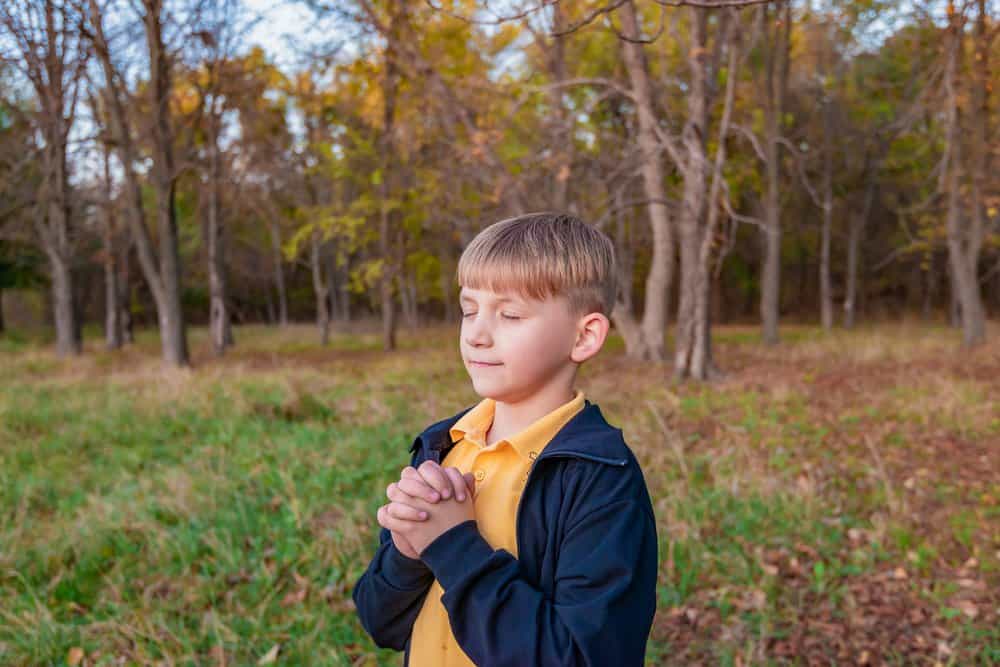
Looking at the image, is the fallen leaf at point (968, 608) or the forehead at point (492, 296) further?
the fallen leaf at point (968, 608)

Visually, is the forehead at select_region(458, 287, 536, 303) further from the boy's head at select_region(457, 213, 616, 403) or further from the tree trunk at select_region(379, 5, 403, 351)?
the tree trunk at select_region(379, 5, 403, 351)

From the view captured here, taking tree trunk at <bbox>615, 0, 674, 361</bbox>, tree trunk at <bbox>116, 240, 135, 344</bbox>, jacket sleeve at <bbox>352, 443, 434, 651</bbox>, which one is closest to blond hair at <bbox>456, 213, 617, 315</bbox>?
jacket sleeve at <bbox>352, 443, 434, 651</bbox>

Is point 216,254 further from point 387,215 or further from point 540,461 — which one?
point 540,461

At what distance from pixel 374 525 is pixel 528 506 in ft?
12.0

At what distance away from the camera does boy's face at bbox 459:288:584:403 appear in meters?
1.21

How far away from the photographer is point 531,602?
3.64 feet

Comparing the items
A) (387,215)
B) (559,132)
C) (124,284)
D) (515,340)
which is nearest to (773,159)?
(559,132)

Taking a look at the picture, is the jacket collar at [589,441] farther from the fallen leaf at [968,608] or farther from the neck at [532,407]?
the fallen leaf at [968,608]

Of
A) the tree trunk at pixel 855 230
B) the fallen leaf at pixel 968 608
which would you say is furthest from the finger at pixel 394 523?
the tree trunk at pixel 855 230

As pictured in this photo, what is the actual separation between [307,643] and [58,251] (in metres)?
16.8

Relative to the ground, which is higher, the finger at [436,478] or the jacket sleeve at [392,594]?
the finger at [436,478]

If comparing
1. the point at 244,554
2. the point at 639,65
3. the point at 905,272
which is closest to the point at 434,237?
the point at 639,65

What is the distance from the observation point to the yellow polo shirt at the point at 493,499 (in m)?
1.23

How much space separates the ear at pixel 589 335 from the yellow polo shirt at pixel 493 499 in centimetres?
10
